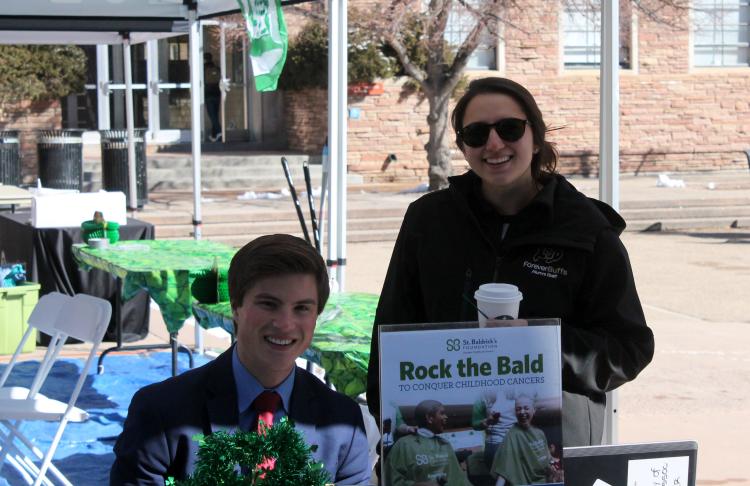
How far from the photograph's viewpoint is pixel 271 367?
218 centimetres

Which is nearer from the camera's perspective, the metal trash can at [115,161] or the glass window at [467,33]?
the metal trash can at [115,161]

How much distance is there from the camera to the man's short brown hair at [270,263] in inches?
84.7

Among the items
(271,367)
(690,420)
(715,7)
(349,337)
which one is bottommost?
(690,420)

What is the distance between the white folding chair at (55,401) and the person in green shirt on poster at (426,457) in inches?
125

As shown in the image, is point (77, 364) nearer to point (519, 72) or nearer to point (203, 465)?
point (203, 465)

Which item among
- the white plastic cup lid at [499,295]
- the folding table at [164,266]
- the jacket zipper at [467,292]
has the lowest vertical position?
the folding table at [164,266]

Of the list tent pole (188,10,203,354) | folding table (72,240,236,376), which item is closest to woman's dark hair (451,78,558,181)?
folding table (72,240,236,376)

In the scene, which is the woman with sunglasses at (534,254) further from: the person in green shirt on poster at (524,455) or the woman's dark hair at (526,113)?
the person in green shirt on poster at (524,455)

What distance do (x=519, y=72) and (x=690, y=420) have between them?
16.3 meters

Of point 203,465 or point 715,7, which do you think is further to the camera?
point 715,7

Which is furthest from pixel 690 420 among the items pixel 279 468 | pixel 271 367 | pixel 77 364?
pixel 279 468

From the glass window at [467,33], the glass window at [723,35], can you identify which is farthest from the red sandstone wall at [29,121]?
the glass window at [723,35]

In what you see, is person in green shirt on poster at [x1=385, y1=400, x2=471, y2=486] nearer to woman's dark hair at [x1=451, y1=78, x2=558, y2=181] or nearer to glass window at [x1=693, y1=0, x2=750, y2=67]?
woman's dark hair at [x1=451, y1=78, x2=558, y2=181]

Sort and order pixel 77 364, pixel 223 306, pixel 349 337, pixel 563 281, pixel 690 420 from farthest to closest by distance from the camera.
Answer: pixel 77 364 → pixel 690 420 → pixel 223 306 → pixel 349 337 → pixel 563 281
